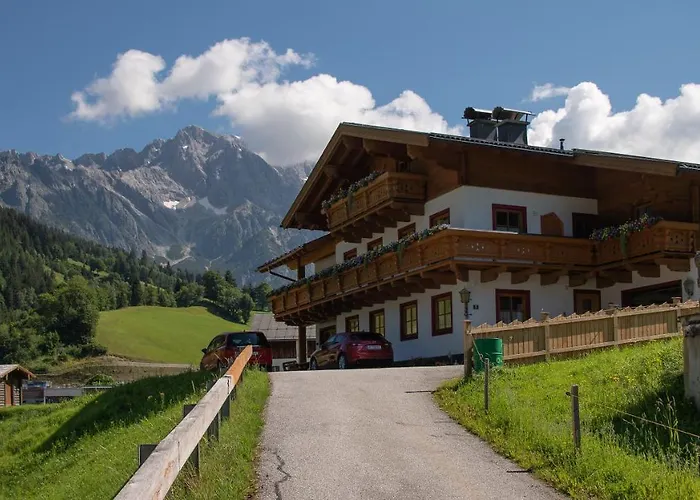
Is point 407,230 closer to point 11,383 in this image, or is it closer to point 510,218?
point 510,218

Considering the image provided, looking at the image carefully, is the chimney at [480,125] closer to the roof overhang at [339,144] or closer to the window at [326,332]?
the roof overhang at [339,144]

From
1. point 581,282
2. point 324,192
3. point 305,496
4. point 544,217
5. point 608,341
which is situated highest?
point 324,192

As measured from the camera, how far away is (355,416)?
48.2ft

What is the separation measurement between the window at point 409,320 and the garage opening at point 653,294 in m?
7.39

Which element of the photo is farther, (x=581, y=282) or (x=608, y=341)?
(x=581, y=282)

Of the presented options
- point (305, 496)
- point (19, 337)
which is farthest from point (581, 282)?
point (19, 337)

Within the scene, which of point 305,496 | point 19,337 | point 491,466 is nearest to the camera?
point 305,496

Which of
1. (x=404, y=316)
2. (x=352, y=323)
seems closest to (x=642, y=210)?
(x=404, y=316)

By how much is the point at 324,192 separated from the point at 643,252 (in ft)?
56.0

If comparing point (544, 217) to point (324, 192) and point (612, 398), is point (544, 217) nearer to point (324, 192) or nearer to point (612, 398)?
point (324, 192)

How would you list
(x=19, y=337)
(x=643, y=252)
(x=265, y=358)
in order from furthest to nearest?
(x=19, y=337)
(x=265, y=358)
(x=643, y=252)

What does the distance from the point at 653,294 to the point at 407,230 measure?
30.6ft

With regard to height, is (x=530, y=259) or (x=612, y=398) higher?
(x=530, y=259)

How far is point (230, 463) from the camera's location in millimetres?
10375
